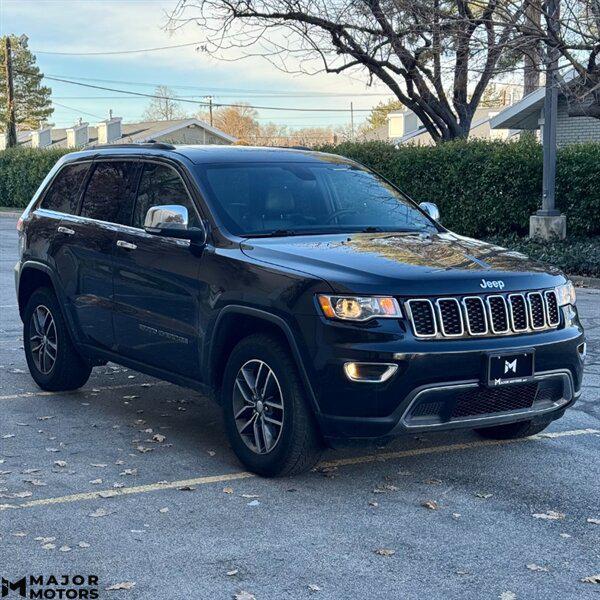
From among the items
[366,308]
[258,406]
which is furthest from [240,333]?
[366,308]

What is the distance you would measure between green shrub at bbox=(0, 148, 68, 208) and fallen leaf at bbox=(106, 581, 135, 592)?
36.4 metres

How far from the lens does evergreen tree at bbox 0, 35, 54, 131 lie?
301ft

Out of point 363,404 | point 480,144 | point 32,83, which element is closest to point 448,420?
point 363,404

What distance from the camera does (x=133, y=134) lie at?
69.7 metres

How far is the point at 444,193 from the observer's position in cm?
2184

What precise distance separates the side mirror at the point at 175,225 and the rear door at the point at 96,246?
87 centimetres

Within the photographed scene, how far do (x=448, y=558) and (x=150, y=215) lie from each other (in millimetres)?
2890

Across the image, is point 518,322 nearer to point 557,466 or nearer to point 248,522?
point 557,466

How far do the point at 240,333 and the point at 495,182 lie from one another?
1550 cm

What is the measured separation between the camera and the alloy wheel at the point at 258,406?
5.59 meters

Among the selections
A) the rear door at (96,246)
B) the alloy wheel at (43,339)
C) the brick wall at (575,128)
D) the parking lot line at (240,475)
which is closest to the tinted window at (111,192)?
the rear door at (96,246)

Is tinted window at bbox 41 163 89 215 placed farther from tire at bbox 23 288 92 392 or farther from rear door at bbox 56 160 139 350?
tire at bbox 23 288 92 392

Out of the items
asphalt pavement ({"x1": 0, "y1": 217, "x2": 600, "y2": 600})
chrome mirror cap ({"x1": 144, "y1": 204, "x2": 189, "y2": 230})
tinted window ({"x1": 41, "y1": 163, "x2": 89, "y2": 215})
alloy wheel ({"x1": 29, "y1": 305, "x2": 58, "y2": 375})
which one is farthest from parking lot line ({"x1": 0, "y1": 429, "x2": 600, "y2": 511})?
tinted window ({"x1": 41, "y1": 163, "x2": 89, "y2": 215})

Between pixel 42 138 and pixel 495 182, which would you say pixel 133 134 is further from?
pixel 495 182
